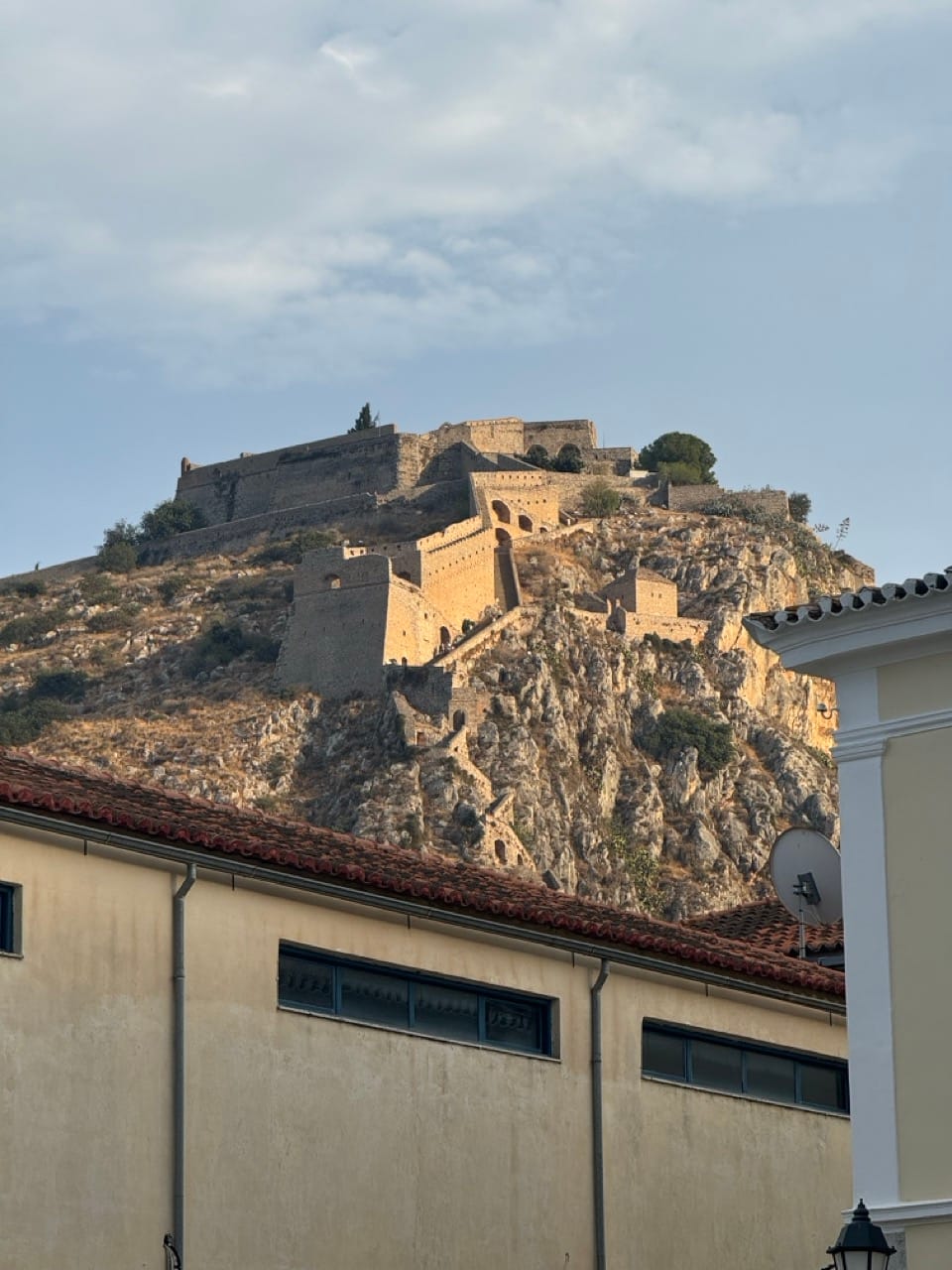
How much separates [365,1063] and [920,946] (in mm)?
6712

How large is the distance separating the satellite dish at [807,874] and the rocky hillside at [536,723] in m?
74.9

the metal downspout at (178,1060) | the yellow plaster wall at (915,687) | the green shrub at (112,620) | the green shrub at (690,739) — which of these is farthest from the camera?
the green shrub at (112,620)

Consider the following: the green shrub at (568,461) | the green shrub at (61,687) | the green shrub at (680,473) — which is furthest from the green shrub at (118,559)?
the green shrub at (680,473)

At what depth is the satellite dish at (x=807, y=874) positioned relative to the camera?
844 inches

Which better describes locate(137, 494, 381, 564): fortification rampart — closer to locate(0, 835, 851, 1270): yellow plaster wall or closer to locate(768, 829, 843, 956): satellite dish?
locate(0, 835, 851, 1270): yellow plaster wall

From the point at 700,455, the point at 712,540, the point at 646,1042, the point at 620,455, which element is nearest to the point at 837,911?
the point at 646,1042

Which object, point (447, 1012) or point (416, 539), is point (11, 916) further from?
point (416, 539)

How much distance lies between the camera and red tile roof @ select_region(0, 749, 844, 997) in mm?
19984

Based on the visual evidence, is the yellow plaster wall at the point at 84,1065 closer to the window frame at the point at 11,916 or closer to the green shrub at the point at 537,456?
the window frame at the point at 11,916

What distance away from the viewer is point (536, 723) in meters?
108

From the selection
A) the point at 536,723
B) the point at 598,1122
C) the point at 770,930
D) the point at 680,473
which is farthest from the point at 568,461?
the point at 598,1122

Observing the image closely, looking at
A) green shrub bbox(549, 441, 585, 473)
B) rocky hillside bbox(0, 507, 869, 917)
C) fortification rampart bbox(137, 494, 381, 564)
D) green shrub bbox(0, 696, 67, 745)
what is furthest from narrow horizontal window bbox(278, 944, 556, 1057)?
green shrub bbox(549, 441, 585, 473)

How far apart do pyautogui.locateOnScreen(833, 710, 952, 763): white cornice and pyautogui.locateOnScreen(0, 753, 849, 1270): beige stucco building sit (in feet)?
19.0

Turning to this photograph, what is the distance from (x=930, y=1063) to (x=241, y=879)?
22.7ft
